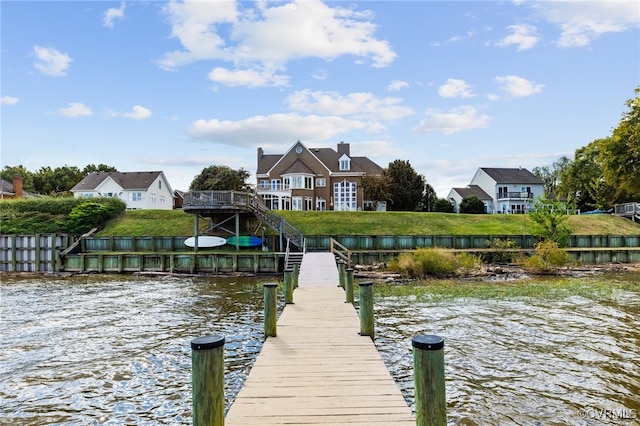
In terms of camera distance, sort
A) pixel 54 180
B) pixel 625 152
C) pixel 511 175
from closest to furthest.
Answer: pixel 625 152
pixel 511 175
pixel 54 180

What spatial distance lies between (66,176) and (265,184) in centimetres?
4637

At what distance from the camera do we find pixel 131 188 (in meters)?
60.9

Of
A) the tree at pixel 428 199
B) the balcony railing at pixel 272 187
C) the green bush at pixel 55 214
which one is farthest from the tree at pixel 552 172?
the green bush at pixel 55 214

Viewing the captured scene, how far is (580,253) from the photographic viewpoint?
108 feet

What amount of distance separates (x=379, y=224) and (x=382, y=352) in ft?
105

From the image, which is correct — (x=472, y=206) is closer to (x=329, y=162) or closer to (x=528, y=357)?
(x=329, y=162)

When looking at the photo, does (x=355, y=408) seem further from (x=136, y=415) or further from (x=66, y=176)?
(x=66, y=176)

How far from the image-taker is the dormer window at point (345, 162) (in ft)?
194

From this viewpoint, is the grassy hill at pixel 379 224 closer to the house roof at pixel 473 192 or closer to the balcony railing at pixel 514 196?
the balcony railing at pixel 514 196

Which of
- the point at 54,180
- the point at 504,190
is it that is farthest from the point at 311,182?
the point at 54,180

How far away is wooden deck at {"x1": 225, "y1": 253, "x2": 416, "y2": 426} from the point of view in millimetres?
5727

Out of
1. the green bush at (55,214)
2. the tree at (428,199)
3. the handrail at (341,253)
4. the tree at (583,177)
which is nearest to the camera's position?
the handrail at (341,253)

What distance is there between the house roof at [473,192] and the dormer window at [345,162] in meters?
22.3

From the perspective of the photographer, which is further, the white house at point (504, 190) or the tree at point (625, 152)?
the white house at point (504, 190)
